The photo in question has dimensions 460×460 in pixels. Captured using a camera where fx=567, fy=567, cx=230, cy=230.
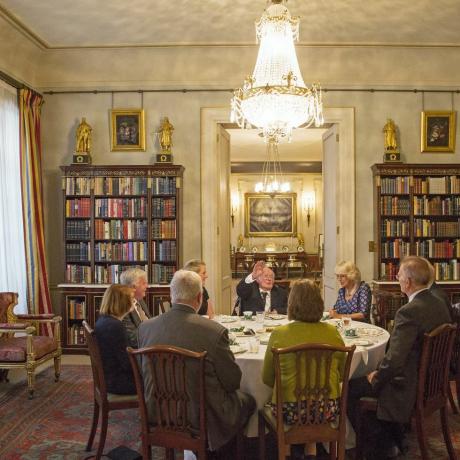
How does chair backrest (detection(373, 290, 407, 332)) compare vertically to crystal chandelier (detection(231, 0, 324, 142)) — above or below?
below

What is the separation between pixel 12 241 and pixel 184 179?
231 cm

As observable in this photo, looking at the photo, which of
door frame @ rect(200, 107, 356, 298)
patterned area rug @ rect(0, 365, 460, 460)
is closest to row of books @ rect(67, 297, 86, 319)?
patterned area rug @ rect(0, 365, 460, 460)

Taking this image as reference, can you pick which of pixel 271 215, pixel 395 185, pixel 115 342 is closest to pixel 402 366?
pixel 115 342

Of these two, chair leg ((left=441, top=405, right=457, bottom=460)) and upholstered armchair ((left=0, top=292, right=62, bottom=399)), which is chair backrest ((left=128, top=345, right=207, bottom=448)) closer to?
chair leg ((left=441, top=405, right=457, bottom=460))

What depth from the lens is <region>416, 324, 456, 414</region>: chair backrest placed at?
3.33m

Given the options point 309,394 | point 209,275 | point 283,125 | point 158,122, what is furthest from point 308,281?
point 158,122

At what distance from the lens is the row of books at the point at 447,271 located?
7.35 metres

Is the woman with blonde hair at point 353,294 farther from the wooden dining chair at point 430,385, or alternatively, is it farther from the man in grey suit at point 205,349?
the man in grey suit at point 205,349

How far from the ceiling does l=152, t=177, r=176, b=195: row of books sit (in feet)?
5.67

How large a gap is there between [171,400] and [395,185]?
17.0 feet

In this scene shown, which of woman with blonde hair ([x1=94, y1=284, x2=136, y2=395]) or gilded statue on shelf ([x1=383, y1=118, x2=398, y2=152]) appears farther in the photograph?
gilded statue on shelf ([x1=383, y1=118, x2=398, y2=152])

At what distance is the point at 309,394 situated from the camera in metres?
3.02

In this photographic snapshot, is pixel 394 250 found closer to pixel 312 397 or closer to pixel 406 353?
pixel 406 353

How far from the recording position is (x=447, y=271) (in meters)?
7.36
